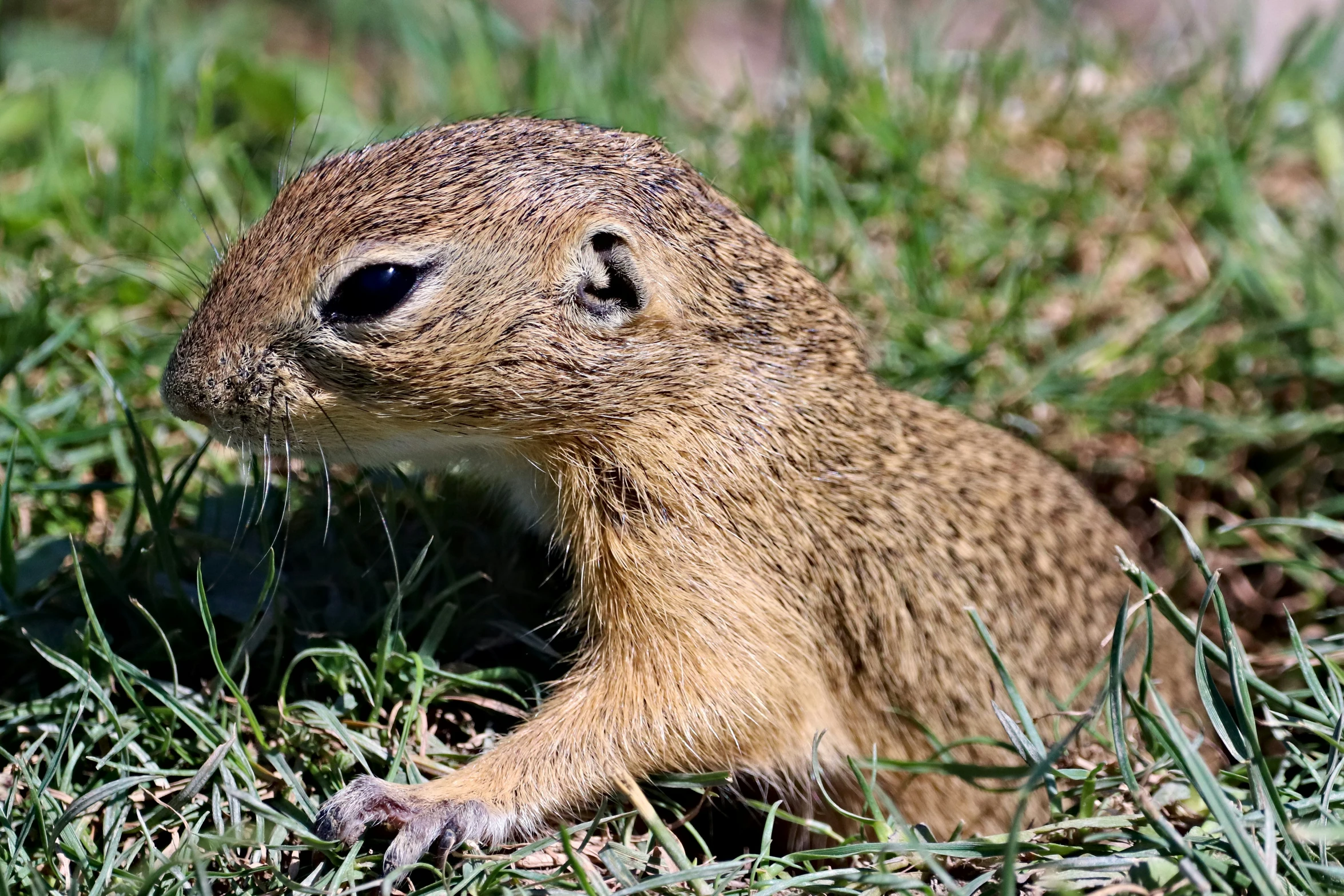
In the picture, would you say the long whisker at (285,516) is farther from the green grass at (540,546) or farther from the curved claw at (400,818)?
the curved claw at (400,818)

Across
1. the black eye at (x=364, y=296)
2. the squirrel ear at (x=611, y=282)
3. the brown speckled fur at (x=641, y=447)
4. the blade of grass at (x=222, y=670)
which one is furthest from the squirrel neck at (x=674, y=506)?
the blade of grass at (x=222, y=670)

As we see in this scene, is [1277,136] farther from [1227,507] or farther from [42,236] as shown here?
[42,236]

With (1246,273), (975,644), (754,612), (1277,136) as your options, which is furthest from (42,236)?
(1277,136)

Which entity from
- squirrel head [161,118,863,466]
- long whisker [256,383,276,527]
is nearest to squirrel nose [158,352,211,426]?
squirrel head [161,118,863,466]

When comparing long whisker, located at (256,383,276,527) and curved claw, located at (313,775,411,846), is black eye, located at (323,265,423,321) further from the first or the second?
curved claw, located at (313,775,411,846)

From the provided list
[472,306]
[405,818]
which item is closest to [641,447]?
[472,306]
